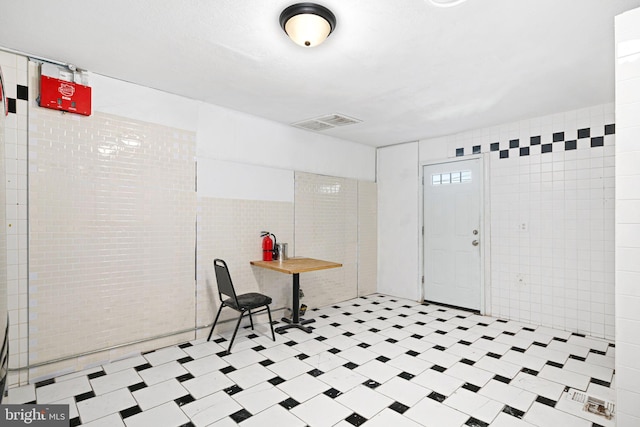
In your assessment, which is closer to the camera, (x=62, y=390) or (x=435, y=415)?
(x=435, y=415)

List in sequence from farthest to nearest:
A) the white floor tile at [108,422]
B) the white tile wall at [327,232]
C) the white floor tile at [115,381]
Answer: the white tile wall at [327,232] → the white floor tile at [115,381] → the white floor tile at [108,422]

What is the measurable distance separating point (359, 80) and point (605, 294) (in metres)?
3.57

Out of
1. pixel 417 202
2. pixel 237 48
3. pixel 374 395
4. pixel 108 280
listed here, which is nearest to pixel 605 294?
pixel 417 202

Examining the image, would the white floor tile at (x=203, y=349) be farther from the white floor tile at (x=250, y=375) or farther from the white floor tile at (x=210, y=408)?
the white floor tile at (x=210, y=408)

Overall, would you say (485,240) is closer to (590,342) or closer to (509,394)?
(590,342)

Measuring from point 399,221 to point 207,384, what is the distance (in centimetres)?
386

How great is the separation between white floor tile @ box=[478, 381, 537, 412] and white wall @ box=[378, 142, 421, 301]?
2612mm

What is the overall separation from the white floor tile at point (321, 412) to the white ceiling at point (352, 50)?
2.62 m

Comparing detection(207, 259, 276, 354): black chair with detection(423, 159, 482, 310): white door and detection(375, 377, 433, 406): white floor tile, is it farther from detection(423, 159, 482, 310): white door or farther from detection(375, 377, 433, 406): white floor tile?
detection(423, 159, 482, 310): white door

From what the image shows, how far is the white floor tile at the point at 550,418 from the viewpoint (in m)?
2.16

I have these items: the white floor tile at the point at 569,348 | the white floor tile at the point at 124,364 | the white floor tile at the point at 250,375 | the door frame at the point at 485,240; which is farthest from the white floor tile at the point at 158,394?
the door frame at the point at 485,240

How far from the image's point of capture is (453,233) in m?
4.89

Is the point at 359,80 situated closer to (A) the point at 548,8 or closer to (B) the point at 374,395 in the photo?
(A) the point at 548,8

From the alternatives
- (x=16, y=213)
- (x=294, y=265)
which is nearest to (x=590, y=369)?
(x=294, y=265)
